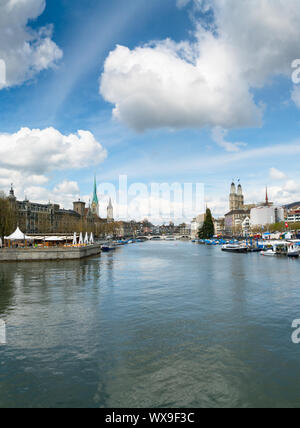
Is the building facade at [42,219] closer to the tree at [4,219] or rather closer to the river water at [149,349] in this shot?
the tree at [4,219]

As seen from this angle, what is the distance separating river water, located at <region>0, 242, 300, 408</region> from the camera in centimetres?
1285

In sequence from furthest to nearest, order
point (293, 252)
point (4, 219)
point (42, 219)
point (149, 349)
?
1. point (42, 219)
2. point (4, 219)
3. point (293, 252)
4. point (149, 349)

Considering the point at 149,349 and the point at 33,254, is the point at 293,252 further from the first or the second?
the point at 149,349

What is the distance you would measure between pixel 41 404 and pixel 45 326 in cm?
949

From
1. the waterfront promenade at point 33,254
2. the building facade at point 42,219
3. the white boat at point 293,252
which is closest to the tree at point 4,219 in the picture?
the waterfront promenade at point 33,254

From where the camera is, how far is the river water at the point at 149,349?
12.9 meters

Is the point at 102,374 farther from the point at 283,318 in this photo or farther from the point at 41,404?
the point at 283,318

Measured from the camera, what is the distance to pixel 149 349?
1738 centimetres

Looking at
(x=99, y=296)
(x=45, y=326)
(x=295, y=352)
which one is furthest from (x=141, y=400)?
(x=99, y=296)

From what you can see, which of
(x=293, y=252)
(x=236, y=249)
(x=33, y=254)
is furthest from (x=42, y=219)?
(x=293, y=252)

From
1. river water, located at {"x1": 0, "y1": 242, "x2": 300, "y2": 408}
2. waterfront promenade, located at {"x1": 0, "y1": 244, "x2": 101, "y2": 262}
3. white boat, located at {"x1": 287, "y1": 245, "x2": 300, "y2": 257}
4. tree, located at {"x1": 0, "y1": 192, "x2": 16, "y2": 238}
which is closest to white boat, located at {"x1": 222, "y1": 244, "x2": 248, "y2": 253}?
white boat, located at {"x1": 287, "y1": 245, "x2": 300, "y2": 257}

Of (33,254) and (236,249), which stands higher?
(33,254)
